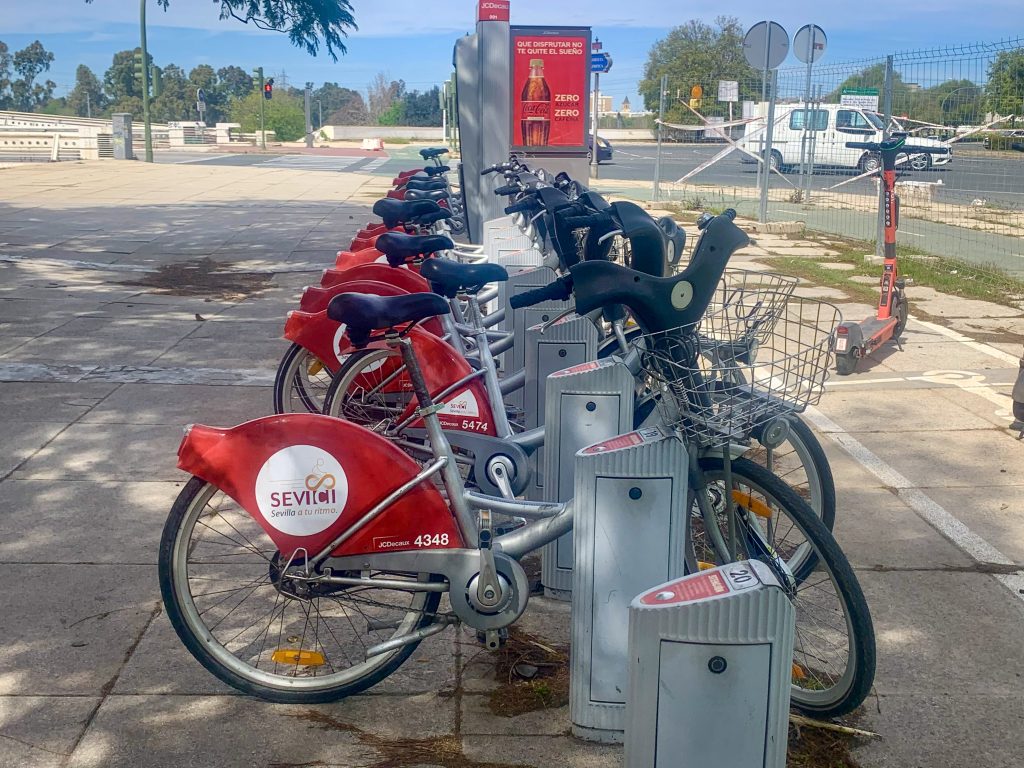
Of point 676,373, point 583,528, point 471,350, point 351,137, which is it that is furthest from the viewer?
point 351,137

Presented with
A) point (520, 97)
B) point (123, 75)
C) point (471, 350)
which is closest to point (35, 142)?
point (520, 97)

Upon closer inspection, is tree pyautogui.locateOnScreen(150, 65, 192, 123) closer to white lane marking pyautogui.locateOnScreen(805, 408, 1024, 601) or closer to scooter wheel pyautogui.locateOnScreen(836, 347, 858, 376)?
scooter wheel pyautogui.locateOnScreen(836, 347, 858, 376)

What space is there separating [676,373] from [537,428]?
1.73 m

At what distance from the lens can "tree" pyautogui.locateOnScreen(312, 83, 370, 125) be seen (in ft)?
312

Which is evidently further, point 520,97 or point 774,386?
point 520,97

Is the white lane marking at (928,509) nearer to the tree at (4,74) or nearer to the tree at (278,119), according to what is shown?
the tree at (278,119)

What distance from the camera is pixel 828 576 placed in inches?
115

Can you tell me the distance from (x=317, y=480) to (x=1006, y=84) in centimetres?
1063

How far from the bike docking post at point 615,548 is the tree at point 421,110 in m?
81.8

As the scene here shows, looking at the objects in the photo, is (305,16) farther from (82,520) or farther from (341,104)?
(341,104)

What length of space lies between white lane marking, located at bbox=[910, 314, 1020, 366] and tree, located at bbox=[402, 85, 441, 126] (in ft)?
250

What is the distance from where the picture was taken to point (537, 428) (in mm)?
4414

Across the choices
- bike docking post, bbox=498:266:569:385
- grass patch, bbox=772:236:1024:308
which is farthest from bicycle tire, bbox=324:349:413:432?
grass patch, bbox=772:236:1024:308

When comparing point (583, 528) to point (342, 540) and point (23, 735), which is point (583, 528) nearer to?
point (342, 540)
